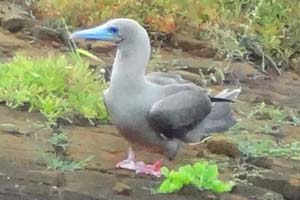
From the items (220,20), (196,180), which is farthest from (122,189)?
Result: (220,20)

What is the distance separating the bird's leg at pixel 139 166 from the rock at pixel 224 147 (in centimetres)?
56

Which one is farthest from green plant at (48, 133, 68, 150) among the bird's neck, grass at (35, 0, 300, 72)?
grass at (35, 0, 300, 72)

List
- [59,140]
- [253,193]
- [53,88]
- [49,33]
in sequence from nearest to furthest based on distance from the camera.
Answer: [253,193] → [59,140] → [53,88] → [49,33]

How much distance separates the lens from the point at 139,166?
584cm

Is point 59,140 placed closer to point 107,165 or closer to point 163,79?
point 107,165

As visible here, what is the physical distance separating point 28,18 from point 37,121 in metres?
2.60

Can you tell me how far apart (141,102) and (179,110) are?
0.30 m

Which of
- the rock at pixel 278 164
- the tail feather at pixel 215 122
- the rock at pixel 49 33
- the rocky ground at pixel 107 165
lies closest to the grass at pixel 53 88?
the rocky ground at pixel 107 165

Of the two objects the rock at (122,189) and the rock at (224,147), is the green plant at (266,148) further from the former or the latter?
the rock at (122,189)

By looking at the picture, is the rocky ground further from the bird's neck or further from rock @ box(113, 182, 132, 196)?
the bird's neck

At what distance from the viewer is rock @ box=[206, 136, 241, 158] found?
6.32 meters

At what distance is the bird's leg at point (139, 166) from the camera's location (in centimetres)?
580

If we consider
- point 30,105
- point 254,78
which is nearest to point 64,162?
point 30,105

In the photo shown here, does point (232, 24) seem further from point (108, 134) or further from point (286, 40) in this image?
point (108, 134)
